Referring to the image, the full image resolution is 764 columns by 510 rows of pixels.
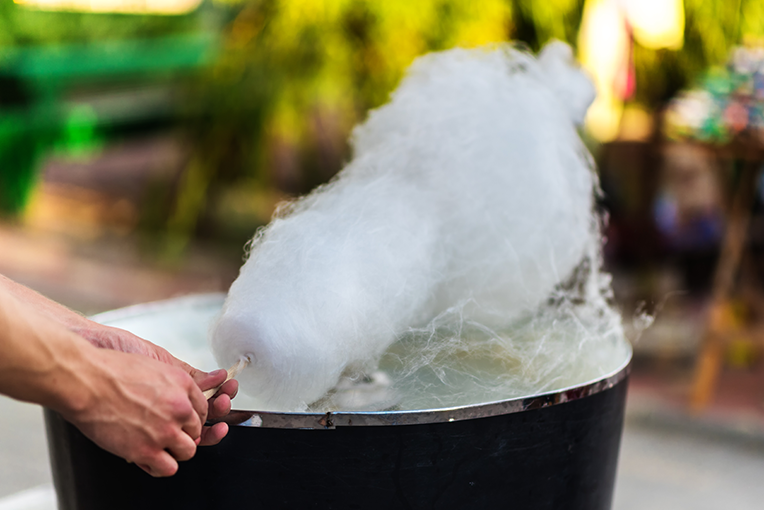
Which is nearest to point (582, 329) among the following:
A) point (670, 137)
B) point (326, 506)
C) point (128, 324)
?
point (326, 506)

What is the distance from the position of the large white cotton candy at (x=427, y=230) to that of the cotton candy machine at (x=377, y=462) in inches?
2.9

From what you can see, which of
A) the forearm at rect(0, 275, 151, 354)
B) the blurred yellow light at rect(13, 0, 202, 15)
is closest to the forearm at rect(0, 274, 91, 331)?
the forearm at rect(0, 275, 151, 354)

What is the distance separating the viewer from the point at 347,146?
13.1 feet

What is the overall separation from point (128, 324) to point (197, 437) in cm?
53

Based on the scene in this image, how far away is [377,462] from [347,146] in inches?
126

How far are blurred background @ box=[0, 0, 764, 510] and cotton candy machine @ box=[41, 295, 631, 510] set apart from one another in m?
0.96

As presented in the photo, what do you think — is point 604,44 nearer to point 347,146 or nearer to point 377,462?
point 347,146

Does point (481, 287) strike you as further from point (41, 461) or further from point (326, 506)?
point (41, 461)

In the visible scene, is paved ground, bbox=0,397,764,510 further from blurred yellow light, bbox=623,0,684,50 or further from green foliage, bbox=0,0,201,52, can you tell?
green foliage, bbox=0,0,201,52

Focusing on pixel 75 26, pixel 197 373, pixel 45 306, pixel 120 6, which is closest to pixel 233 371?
pixel 197 373

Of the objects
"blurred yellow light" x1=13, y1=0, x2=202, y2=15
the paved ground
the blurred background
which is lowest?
the paved ground

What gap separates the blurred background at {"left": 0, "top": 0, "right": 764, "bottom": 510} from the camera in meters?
2.63

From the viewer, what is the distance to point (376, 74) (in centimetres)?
346

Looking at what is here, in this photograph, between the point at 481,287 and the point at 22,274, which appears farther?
the point at 22,274
